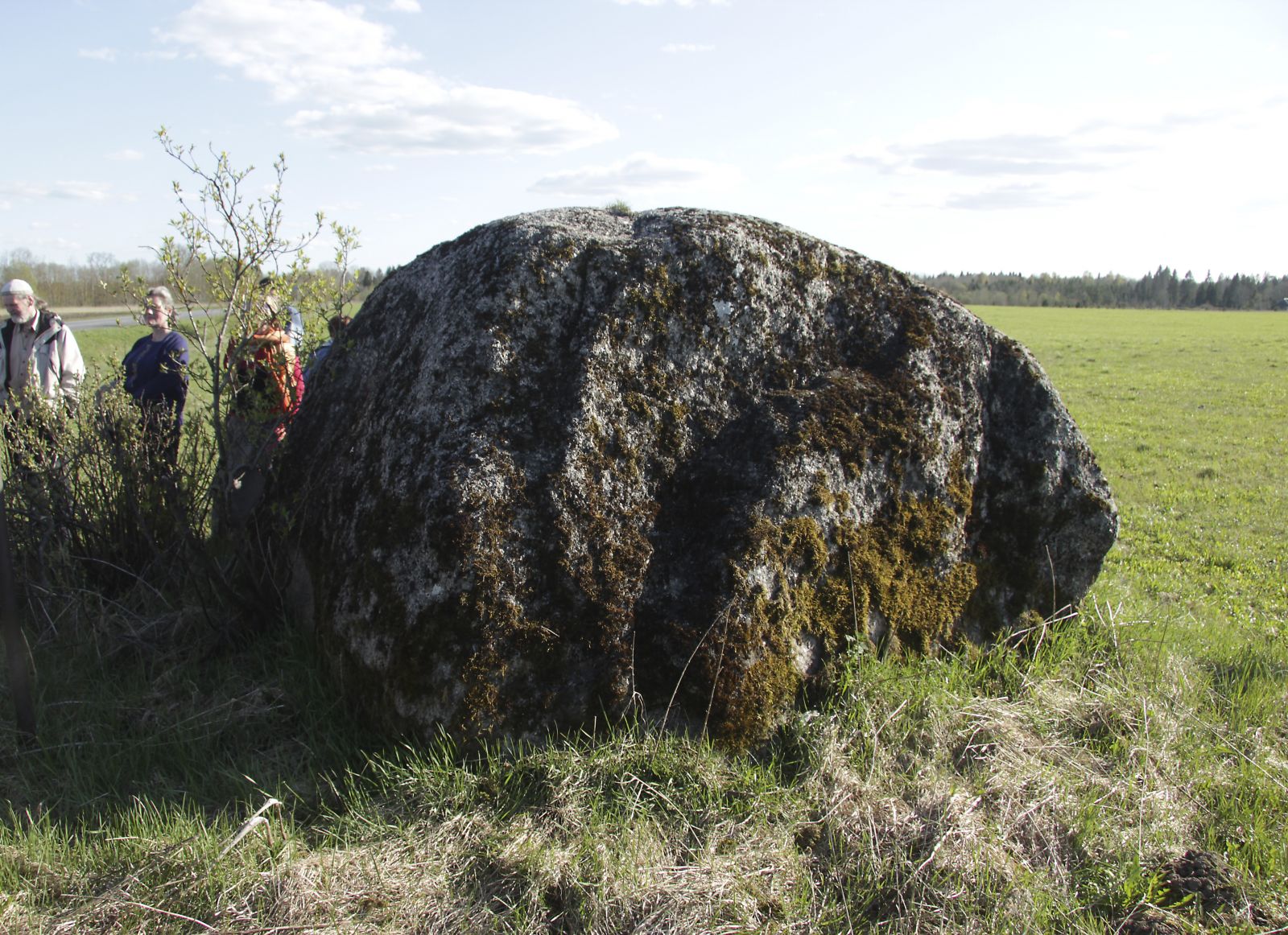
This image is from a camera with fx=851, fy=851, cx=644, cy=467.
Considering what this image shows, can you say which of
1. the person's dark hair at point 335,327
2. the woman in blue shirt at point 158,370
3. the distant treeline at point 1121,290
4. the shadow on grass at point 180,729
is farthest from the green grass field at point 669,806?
the distant treeline at point 1121,290

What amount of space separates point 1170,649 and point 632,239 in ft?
11.4

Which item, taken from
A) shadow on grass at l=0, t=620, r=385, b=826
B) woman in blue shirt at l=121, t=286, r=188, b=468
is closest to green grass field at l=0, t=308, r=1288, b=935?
shadow on grass at l=0, t=620, r=385, b=826

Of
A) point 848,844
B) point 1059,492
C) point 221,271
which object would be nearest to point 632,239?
point 221,271

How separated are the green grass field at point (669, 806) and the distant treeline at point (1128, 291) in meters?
93.4

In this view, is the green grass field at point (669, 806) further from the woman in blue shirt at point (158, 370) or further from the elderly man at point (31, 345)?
the elderly man at point (31, 345)

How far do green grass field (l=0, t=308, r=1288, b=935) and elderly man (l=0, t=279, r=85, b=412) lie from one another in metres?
3.39

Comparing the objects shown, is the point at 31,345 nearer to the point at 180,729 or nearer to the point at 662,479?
the point at 180,729

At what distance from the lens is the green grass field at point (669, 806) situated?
275 centimetres

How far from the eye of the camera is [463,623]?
10.6 ft

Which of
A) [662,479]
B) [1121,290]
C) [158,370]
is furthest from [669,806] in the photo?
[1121,290]

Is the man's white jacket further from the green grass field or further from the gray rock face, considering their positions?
the gray rock face

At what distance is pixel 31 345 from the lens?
22.9ft

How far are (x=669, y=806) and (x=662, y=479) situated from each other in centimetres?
133

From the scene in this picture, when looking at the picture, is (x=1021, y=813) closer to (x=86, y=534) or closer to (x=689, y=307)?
(x=689, y=307)
